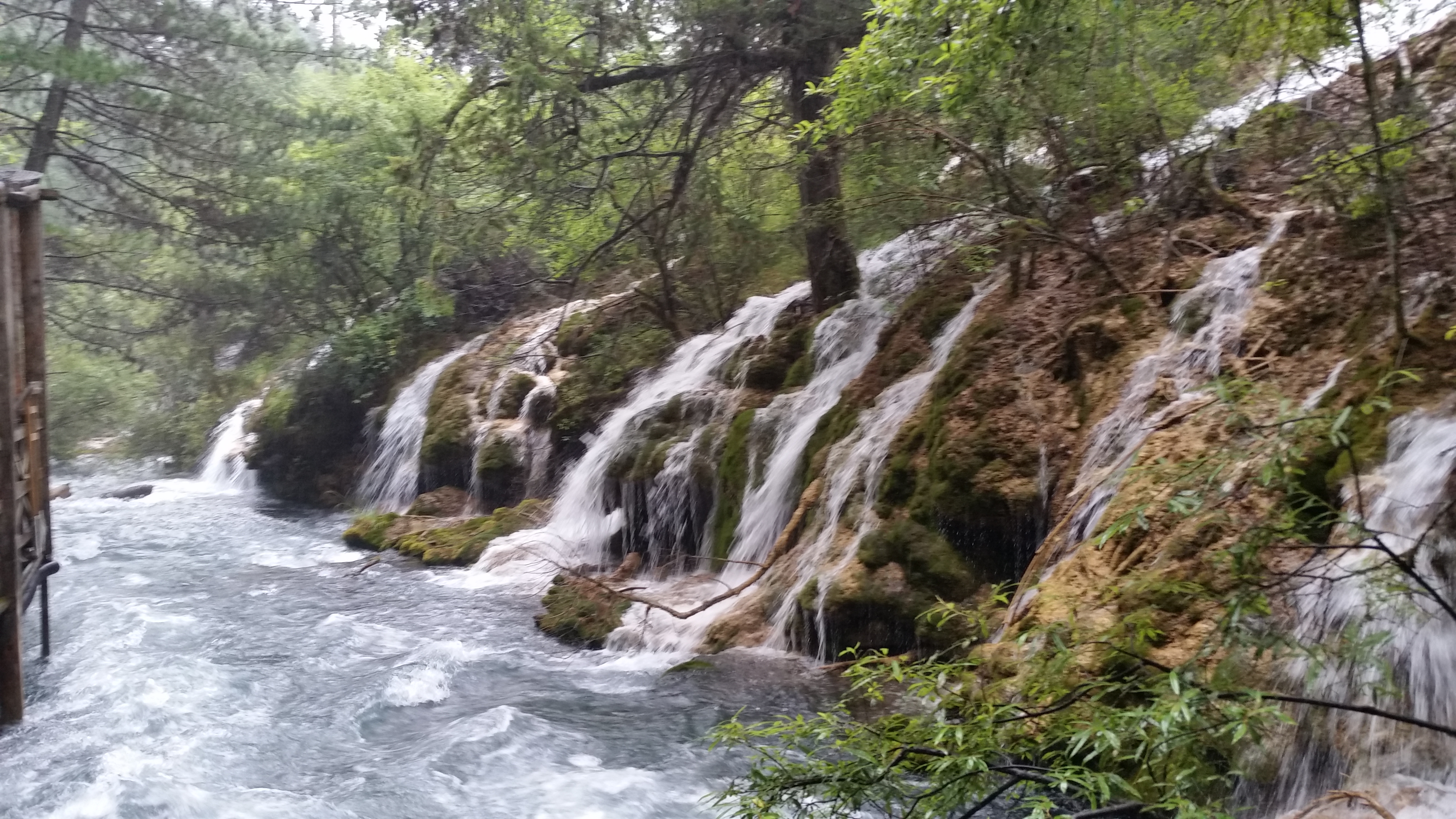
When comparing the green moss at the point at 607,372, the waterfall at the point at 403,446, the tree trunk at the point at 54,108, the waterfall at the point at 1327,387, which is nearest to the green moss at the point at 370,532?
the waterfall at the point at 403,446

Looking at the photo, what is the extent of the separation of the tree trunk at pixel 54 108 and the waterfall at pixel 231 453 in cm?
638

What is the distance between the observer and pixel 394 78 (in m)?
21.1

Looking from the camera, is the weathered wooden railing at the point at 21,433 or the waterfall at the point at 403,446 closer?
the weathered wooden railing at the point at 21,433

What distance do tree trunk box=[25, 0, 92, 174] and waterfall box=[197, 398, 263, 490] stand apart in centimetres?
638

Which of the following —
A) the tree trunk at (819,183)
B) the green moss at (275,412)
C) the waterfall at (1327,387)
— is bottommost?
the waterfall at (1327,387)

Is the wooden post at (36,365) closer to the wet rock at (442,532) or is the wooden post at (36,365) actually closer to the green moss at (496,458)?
the wet rock at (442,532)

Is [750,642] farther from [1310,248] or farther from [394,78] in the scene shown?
[394,78]

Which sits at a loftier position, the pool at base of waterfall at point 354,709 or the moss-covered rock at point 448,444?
the moss-covered rock at point 448,444

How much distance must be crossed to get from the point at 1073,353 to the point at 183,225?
15843 mm

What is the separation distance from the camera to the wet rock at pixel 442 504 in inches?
567

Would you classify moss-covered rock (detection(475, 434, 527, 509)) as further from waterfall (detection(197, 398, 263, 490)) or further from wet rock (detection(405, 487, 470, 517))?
waterfall (detection(197, 398, 263, 490))

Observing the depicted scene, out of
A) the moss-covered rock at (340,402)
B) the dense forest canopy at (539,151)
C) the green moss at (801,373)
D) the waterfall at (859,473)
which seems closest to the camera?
the waterfall at (859,473)

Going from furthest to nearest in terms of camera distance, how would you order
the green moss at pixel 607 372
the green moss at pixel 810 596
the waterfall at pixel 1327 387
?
the green moss at pixel 607 372 < the green moss at pixel 810 596 < the waterfall at pixel 1327 387

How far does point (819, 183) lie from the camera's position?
10336 millimetres
